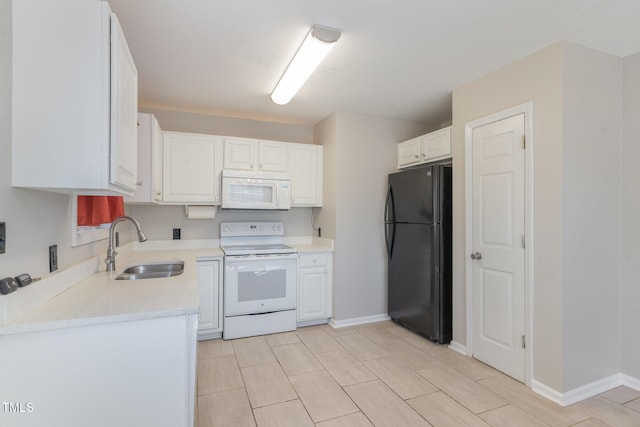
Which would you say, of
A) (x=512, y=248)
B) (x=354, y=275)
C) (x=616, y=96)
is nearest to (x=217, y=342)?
(x=354, y=275)

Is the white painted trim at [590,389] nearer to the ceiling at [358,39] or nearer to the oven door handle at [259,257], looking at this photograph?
the ceiling at [358,39]

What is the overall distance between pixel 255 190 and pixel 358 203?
1.14 metres

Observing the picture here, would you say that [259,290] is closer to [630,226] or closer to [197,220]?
[197,220]

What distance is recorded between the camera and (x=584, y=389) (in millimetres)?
2131

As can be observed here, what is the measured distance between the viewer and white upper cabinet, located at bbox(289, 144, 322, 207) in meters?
3.70

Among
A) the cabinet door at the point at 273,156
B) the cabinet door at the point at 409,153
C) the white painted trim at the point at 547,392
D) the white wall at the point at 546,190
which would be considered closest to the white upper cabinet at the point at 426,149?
the cabinet door at the point at 409,153

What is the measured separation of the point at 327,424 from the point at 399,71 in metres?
2.53

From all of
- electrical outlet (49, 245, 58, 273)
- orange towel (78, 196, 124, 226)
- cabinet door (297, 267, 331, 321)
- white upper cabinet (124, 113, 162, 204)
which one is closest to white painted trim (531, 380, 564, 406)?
cabinet door (297, 267, 331, 321)

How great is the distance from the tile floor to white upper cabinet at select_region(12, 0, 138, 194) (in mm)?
1561

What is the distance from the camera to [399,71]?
2.55m

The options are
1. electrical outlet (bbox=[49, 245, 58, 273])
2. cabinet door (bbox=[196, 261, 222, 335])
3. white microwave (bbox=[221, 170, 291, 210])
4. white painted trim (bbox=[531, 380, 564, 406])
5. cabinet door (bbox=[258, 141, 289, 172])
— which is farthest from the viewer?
cabinet door (bbox=[258, 141, 289, 172])

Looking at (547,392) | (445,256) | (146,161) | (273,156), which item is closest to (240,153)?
(273,156)

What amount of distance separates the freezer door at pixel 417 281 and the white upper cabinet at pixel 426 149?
71 centimetres

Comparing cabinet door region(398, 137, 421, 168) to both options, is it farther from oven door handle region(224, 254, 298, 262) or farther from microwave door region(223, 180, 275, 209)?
oven door handle region(224, 254, 298, 262)
